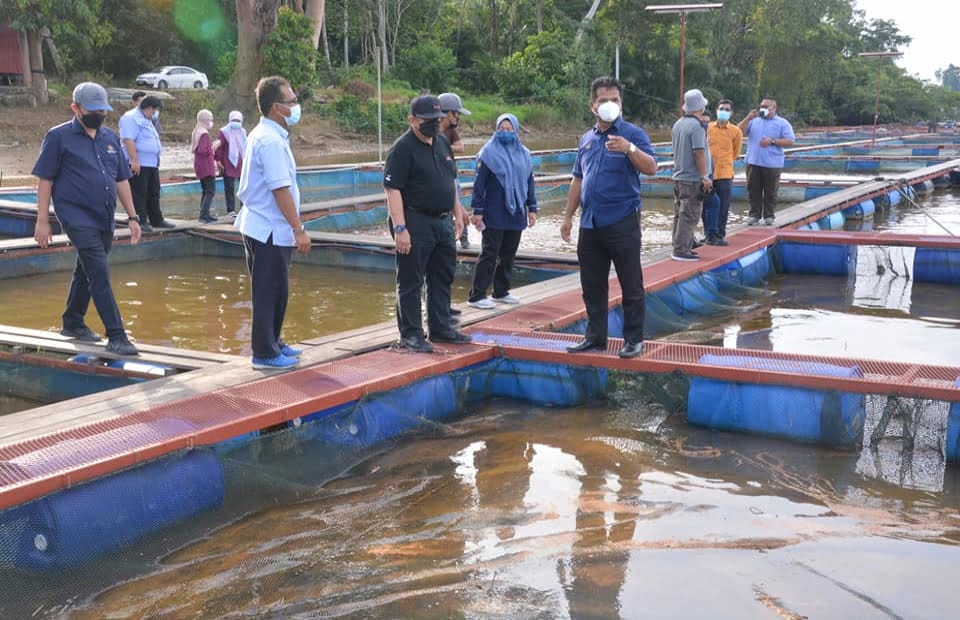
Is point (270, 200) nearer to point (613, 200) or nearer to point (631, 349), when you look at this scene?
point (613, 200)

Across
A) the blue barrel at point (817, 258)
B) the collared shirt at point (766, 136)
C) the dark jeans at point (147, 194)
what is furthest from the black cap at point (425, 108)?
the blue barrel at point (817, 258)

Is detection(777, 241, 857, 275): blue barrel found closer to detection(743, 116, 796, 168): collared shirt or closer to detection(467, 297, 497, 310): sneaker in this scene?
detection(743, 116, 796, 168): collared shirt

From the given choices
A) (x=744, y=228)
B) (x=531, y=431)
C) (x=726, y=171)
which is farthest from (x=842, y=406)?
(x=744, y=228)

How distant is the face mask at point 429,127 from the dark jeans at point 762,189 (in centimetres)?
690

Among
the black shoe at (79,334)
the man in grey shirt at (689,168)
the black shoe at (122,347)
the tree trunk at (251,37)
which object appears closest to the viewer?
the black shoe at (122,347)

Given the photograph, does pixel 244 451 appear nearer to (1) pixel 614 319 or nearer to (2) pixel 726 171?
(1) pixel 614 319

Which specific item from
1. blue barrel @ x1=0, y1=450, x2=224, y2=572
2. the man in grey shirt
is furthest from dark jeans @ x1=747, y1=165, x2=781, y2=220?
blue barrel @ x1=0, y1=450, x2=224, y2=572

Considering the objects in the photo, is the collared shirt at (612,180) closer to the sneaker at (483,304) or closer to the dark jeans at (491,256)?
the dark jeans at (491,256)

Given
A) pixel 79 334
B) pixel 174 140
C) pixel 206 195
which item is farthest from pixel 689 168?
pixel 174 140

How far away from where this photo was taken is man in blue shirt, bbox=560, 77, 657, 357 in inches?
223

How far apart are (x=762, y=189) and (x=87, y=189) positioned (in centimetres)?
852

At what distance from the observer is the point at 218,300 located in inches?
375

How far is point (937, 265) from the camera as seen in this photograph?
10.5m

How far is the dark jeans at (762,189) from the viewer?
39.0ft
